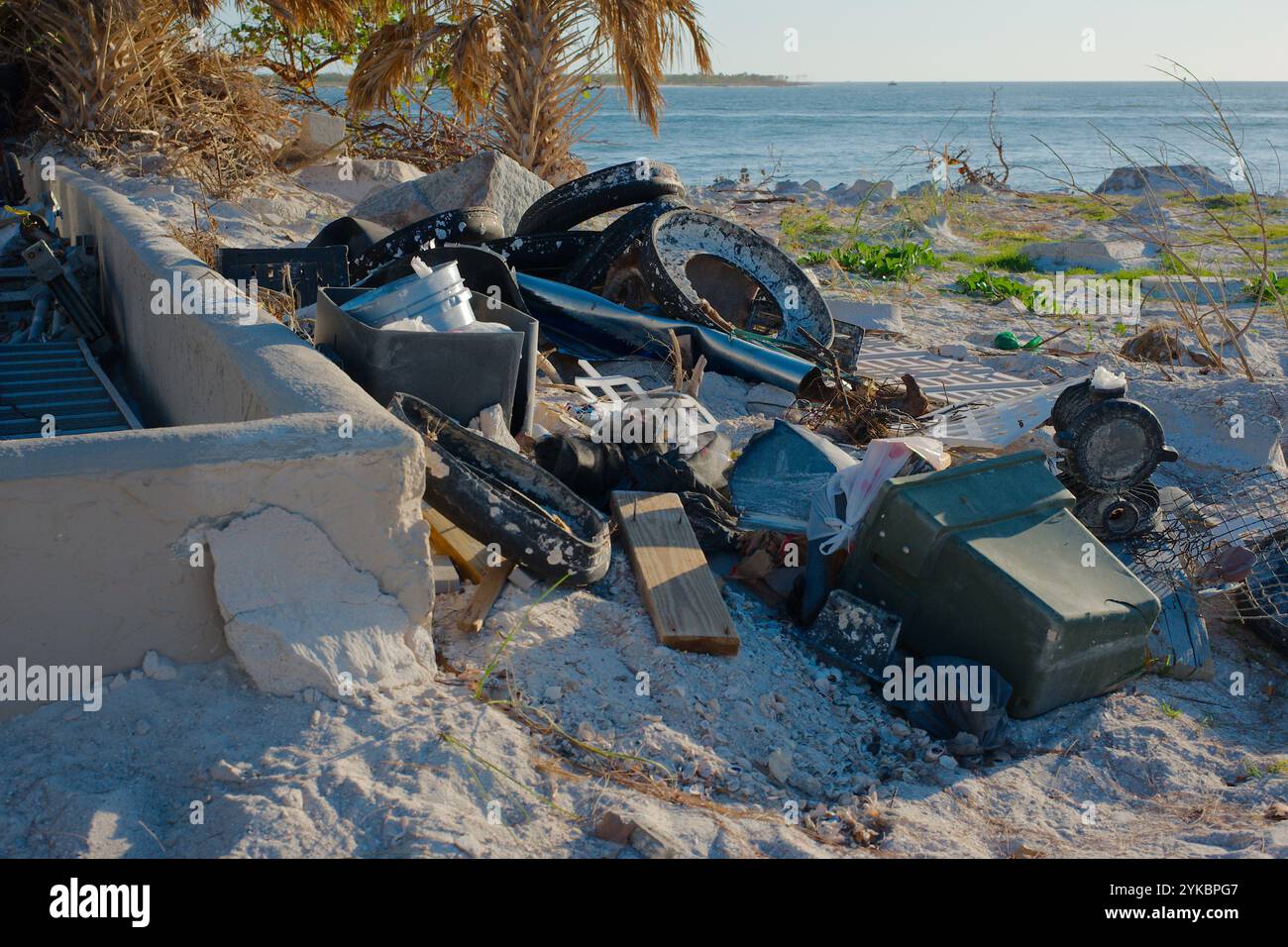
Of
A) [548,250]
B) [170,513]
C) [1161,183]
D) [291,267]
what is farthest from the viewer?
[1161,183]

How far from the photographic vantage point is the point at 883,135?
55406 millimetres

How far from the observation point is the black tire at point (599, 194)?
25.4ft

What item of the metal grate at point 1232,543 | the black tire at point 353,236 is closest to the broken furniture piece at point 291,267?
the black tire at point 353,236

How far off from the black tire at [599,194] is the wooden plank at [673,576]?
3.89m

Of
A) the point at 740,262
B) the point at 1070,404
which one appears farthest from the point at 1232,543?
the point at 740,262

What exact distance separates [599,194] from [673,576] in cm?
453

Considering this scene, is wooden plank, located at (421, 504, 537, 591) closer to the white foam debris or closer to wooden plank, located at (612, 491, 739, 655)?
wooden plank, located at (612, 491, 739, 655)

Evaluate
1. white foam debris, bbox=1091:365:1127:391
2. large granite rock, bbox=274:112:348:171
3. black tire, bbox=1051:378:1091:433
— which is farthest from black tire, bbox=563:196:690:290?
large granite rock, bbox=274:112:348:171

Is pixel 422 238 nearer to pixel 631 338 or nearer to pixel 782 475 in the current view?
pixel 631 338

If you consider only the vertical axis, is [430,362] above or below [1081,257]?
above

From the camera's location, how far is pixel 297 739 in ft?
8.76

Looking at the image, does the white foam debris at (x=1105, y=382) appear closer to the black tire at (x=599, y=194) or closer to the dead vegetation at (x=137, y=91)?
the black tire at (x=599, y=194)

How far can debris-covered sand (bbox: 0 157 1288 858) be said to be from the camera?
2.46 metres
